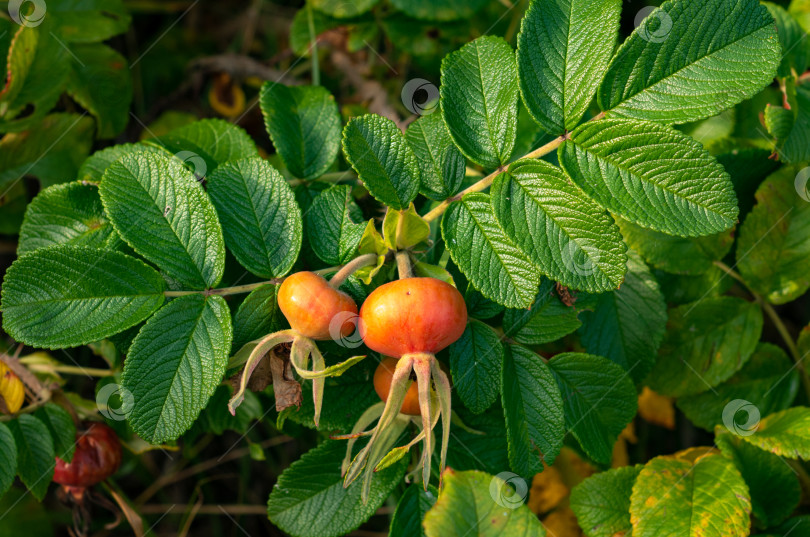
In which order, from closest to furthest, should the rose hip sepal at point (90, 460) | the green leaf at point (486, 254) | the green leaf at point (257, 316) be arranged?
1. the green leaf at point (486, 254)
2. the green leaf at point (257, 316)
3. the rose hip sepal at point (90, 460)

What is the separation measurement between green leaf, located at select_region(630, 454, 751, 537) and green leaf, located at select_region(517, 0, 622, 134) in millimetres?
930

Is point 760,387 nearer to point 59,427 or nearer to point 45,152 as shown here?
point 59,427

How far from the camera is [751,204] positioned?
6.70 feet

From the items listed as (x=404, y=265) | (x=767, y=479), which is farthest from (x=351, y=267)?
(x=767, y=479)

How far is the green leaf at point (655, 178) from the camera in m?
1.31

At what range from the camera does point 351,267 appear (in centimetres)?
143

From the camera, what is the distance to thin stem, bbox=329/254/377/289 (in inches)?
54.8

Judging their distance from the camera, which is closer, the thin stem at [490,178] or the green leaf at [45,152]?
the thin stem at [490,178]

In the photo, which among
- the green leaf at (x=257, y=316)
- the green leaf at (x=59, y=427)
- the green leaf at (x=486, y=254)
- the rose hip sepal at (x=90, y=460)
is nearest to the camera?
the green leaf at (x=486, y=254)

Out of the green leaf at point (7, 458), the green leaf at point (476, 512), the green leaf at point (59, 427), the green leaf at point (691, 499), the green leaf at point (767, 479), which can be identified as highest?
the green leaf at point (7, 458)

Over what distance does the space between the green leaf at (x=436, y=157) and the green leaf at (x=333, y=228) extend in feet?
0.63

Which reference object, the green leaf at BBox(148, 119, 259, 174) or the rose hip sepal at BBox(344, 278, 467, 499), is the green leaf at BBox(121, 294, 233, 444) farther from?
the green leaf at BBox(148, 119, 259, 174)

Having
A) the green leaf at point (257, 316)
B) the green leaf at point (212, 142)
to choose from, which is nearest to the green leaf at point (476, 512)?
the green leaf at point (257, 316)

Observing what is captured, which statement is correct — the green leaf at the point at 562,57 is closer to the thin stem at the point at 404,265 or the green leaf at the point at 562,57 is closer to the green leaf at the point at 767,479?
the thin stem at the point at 404,265
